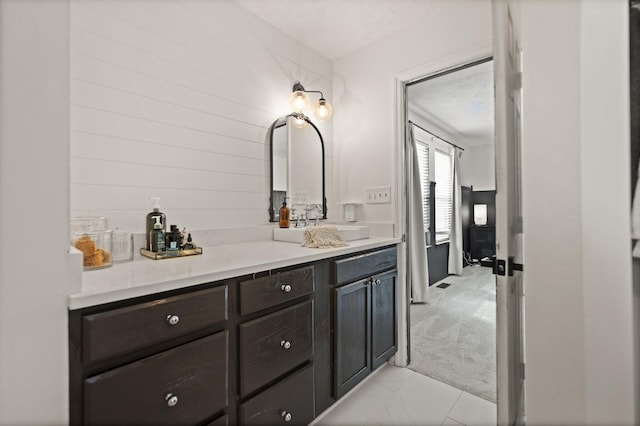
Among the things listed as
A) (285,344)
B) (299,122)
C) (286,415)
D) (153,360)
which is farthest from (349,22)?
(286,415)

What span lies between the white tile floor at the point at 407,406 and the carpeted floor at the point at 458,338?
0.36 ft

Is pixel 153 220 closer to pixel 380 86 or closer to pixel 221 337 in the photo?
pixel 221 337

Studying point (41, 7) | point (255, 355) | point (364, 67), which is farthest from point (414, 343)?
point (41, 7)

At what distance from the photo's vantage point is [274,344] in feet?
4.00

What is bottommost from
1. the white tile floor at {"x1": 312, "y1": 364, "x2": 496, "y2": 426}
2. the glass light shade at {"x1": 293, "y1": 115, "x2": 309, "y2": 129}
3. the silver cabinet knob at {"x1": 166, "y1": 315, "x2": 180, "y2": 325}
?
the white tile floor at {"x1": 312, "y1": 364, "x2": 496, "y2": 426}

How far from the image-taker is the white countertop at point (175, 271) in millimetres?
804

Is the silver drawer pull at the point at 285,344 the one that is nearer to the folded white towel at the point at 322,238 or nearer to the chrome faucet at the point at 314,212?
the folded white towel at the point at 322,238

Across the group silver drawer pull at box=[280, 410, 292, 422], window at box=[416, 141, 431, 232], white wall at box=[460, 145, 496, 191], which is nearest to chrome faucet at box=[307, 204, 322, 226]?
silver drawer pull at box=[280, 410, 292, 422]

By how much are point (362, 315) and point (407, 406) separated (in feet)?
1.84

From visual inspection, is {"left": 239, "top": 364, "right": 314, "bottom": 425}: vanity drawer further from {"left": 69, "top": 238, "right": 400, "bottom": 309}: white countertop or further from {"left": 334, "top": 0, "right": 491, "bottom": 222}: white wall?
{"left": 334, "top": 0, "right": 491, "bottom": 222}: white wall

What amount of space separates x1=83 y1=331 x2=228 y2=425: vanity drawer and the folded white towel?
0.70 m

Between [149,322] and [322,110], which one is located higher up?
[322,110]

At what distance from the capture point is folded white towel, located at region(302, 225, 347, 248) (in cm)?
162

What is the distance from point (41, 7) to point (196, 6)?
1.17 m
